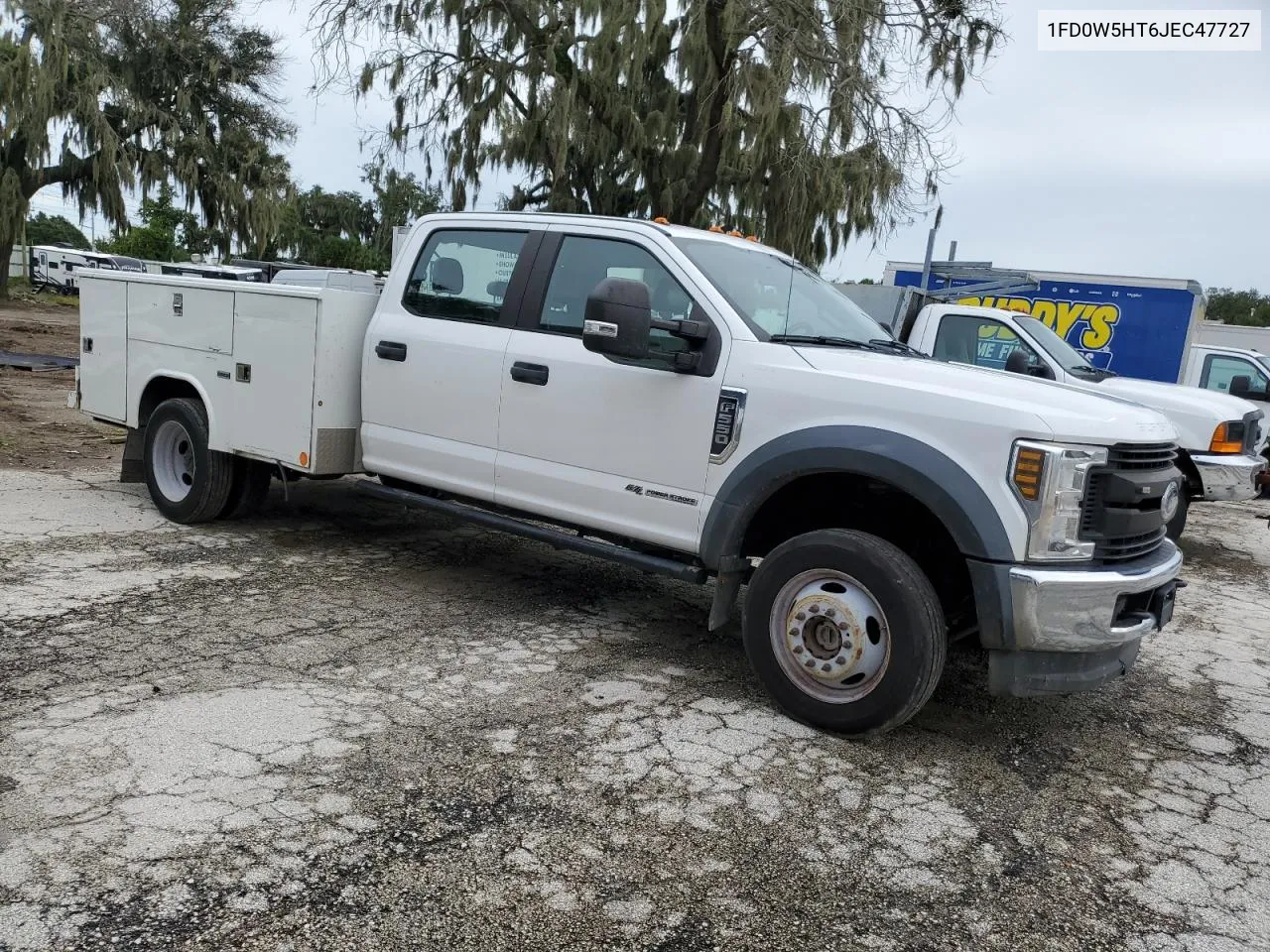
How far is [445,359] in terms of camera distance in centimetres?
567

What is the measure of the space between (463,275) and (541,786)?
3059mm

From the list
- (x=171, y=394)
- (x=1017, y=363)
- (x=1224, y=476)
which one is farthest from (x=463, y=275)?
(x=1224, y=476)

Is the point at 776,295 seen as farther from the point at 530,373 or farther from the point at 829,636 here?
the point at 829,636

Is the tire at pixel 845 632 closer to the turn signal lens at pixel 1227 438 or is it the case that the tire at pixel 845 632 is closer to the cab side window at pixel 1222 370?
the turn signal lens at pixel 1227 438

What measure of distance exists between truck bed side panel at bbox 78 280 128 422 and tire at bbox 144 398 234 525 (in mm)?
397

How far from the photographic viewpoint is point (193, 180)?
31391 mm

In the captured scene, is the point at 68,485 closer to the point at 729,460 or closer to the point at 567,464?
the point at 567,464

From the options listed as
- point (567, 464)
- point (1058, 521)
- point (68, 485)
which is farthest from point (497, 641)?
point (68, 485)

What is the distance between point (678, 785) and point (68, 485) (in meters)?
6.19

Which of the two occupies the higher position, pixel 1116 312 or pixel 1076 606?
pixel 1116 312

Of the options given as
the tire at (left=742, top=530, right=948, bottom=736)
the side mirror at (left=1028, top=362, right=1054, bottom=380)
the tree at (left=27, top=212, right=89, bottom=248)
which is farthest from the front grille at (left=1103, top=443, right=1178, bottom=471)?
the tree at (left=27, top=212, right=89, bottom=248)

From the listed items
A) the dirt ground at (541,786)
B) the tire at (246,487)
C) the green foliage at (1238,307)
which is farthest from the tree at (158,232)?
the green foliage at (1238,307)

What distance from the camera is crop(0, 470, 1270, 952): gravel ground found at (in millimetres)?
2959

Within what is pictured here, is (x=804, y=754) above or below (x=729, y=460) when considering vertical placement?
below
